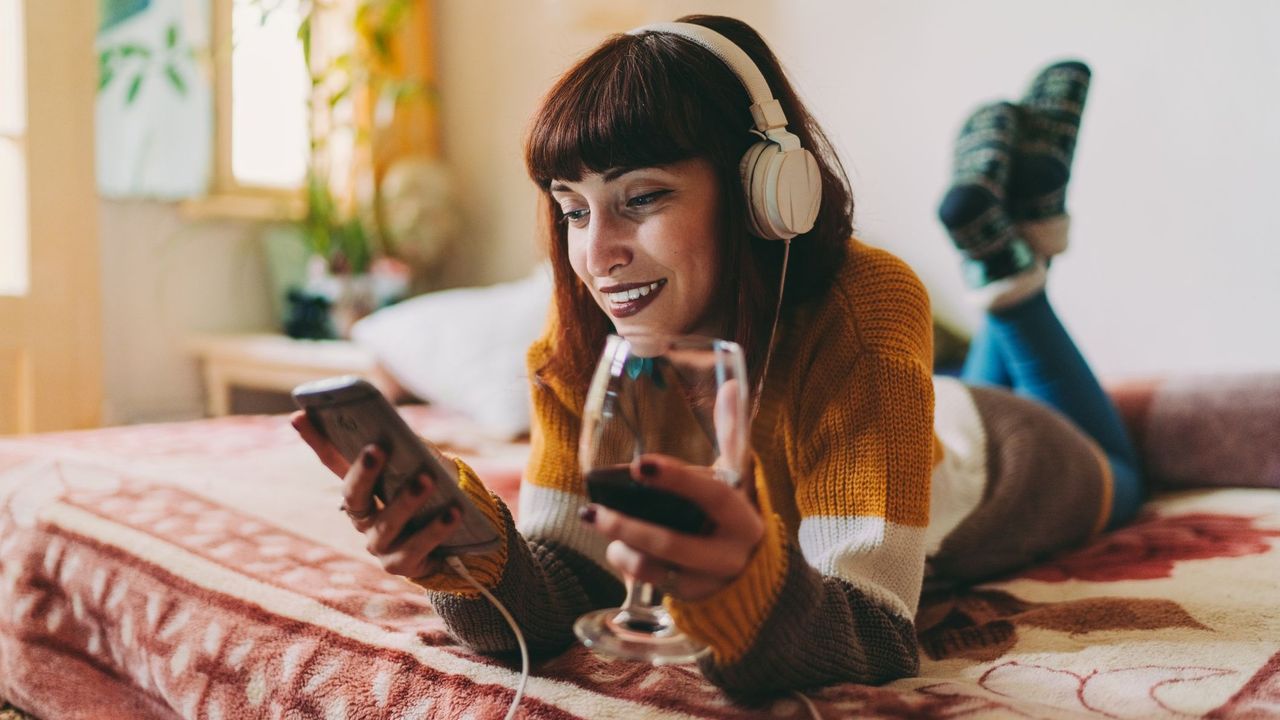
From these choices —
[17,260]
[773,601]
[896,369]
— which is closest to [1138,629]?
[896,369]

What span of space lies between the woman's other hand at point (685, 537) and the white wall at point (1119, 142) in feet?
4.09

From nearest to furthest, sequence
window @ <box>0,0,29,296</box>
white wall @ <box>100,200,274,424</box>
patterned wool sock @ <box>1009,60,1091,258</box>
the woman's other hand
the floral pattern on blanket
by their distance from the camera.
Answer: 1. the woman's other hand
2. the floral pattern on blanket
3. patterned wool sock @ <box>1009,60,1091,258</box>
4. window @ <box>0,0,29,296</box>
5. white wall @ <box>100,200,274,424</box>

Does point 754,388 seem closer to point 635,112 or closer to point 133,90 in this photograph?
point 635,112

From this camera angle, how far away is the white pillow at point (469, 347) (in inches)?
70.9

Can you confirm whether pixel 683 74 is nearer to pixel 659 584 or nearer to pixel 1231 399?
pixel 659 584

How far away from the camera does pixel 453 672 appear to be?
0.67m

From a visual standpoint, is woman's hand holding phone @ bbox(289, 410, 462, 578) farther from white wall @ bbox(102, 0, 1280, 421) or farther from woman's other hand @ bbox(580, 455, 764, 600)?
white wall @ bbox(102, 0, 1280, 421)

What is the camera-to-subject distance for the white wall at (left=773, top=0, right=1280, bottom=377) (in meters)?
1.78

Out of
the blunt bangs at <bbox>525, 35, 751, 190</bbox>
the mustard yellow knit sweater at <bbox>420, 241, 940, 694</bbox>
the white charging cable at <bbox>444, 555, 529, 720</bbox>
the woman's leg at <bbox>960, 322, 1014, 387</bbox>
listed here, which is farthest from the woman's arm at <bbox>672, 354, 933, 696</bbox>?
the woman's leg at <bbox>960, 322, 1014, 387</bbox>

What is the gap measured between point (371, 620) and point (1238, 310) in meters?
1.69

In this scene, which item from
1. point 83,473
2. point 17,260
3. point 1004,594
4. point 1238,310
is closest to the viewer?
point 1004,594

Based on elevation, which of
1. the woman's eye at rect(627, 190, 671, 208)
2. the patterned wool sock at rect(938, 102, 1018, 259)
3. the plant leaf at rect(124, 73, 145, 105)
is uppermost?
the plant leaf at rect(124, 73, 145, 105)

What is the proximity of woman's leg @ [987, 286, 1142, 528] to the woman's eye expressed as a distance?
0.91 metres

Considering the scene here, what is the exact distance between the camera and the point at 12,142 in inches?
76.5
